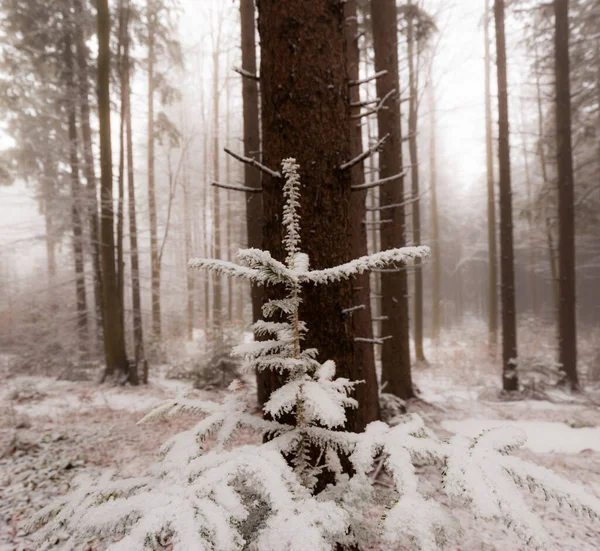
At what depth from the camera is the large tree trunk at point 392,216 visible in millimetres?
6438

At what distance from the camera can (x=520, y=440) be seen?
1.37 metres

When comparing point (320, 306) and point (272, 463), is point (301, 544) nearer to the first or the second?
point (272, 463)

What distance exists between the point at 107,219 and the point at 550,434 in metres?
10.4

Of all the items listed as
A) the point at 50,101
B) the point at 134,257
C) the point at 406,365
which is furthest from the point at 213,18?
the point at 406,365

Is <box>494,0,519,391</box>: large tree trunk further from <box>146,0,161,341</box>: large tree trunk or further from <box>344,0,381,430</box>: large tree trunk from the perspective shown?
<box>146,0,161,341</box>: large tree trunk

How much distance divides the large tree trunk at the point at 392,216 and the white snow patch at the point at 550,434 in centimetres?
124

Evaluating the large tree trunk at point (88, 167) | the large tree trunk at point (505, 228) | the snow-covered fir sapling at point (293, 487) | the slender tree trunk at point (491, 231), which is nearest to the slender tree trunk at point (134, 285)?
the large tree trunk at point (88, 167)

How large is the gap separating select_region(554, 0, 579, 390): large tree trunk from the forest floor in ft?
5.33

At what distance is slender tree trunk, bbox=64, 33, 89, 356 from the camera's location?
33.0ft

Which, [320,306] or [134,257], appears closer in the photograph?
[320,306]

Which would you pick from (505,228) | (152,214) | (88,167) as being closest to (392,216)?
(505,228)

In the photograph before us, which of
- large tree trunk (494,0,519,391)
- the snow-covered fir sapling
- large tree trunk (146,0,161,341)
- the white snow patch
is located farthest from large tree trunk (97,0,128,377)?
large tree trunk (494,0,519,391)

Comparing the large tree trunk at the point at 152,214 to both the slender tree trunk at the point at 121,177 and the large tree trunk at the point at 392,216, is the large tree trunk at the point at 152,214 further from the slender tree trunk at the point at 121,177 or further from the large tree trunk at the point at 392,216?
the large tree trunk at the point at 392,216

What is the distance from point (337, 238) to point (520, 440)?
1.42 m
